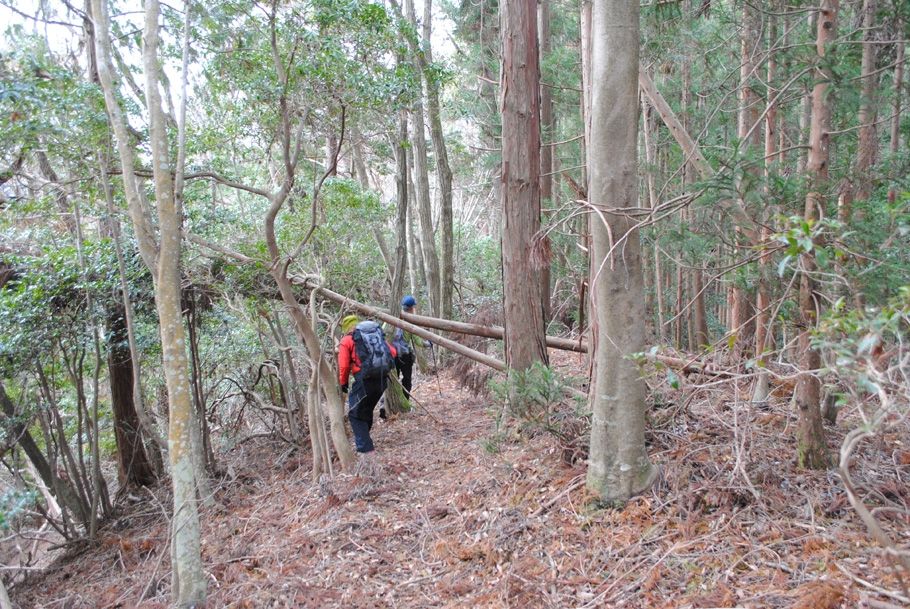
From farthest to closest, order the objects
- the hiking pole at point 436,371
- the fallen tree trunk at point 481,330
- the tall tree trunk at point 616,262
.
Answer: the hiking pole at point 436,371
the fallen tree trunk at point 481,330
the tall tree trunk at point 616,262

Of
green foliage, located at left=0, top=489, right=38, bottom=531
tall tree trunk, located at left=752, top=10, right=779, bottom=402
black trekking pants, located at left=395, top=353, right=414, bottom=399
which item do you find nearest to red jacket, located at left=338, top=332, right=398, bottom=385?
black trekking pants, located at left=395, top=353, right=414, bottom=399

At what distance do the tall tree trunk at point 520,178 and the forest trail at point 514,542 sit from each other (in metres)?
1.13

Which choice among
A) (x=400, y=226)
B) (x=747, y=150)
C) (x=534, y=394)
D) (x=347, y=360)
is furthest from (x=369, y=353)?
(x=747, y=150)

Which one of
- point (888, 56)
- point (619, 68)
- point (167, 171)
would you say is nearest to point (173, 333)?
point (167, 171)

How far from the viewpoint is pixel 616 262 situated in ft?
13.7

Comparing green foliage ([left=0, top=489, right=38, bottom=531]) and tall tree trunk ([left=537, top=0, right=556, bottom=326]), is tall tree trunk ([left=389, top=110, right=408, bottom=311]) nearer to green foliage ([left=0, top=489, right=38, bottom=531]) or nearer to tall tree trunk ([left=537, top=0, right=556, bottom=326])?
tall tree trunk ([left=537, top=0, right=556, bottom=326])

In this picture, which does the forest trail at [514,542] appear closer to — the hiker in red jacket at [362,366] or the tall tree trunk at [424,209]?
the hiker in red jacket at [362,366]

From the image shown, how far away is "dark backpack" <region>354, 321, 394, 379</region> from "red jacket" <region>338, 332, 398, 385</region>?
0.19ft

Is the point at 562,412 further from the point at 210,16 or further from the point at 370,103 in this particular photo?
the point at 210,16

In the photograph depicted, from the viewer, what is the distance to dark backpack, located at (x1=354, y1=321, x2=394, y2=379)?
7.11 meters

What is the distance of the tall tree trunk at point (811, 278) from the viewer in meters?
3.84

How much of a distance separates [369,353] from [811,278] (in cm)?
486

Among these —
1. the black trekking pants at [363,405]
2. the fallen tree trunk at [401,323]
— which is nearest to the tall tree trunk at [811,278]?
the fallen tree trunk at [401,323]

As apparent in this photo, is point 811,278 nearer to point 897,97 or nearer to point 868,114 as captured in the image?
point 868,114
